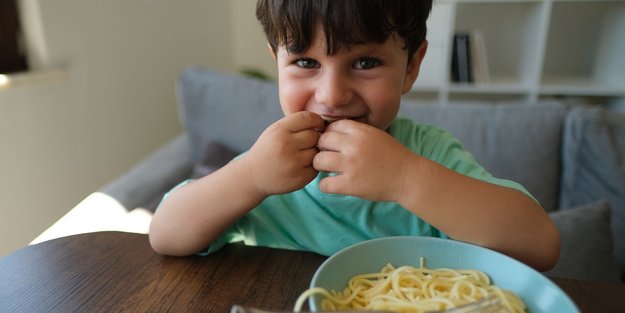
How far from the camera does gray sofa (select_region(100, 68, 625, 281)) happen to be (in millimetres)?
1200

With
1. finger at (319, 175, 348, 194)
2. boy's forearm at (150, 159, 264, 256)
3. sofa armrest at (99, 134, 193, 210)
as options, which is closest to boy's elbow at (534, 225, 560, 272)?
finger at (319, 175, 348, 194)

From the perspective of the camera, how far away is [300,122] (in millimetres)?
623

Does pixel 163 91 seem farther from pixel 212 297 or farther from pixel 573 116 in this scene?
pixel 212 297

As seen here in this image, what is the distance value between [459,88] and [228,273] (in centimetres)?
219

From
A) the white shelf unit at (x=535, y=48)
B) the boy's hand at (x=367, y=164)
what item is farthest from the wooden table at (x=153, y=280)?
the white shelf unit at (x=535, y=48)

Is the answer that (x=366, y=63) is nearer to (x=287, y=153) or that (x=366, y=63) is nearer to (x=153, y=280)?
(x=287, y=153)

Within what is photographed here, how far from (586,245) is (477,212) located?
30.8 inches

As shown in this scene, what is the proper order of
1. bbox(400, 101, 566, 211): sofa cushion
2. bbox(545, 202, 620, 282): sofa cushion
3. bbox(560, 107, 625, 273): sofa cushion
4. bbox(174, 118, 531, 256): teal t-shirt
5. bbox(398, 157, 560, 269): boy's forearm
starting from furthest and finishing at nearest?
bbox(400, 101, 566, 211): sofa cushion < bbox(560, 107, 625, 273): sofa cushion < bbox(545, 202, 620, 282): sofa cushion < bbox(174, 118, 531, 256): teal t-shirt < bbox(398, 157, 560, 269): boy's forearm

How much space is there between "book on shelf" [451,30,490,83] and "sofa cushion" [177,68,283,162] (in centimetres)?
125

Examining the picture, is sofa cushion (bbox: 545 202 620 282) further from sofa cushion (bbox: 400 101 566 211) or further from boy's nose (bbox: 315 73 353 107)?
boy's nose (bbox: 315 73 353 107)

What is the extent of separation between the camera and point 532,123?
58.5 inches

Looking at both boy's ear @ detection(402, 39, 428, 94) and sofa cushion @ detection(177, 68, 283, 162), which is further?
sofa cushion @ detection(177, 68, 283, 162)

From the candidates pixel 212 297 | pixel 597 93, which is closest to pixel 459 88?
pixel 597 93

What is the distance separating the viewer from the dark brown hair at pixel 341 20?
0.62 m
